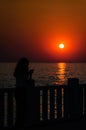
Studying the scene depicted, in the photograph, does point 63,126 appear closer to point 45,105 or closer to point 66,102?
point 45,105

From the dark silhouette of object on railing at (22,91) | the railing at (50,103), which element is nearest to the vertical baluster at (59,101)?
the railing at (50,103)

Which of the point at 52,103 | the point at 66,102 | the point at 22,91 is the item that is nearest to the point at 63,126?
the point at 52,103

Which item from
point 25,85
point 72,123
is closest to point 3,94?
point 25,85

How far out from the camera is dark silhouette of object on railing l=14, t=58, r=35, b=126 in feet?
32.7

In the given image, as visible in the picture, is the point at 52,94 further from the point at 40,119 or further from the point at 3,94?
the point at 3,94

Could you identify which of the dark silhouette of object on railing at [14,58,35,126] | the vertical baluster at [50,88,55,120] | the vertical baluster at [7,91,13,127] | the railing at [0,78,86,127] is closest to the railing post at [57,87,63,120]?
the railing at [0,78,86,127]

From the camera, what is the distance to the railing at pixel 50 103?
985 centimetres

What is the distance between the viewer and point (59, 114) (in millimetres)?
10797

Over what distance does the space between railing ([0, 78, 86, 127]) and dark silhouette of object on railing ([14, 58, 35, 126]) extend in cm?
14

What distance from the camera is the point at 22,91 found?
10.0 meters

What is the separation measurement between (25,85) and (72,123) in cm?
175

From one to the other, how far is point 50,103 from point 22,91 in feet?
3.39

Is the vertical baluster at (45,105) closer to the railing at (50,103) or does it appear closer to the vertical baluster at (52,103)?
the railing at (50,103)

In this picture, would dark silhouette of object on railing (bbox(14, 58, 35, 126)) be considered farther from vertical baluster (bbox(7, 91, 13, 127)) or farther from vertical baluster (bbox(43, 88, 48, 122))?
vertical baluster (bbox(43, 88, 48, 122))
